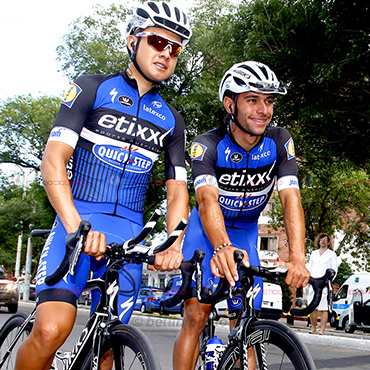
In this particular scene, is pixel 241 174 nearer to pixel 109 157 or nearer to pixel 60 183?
pixel 109 157

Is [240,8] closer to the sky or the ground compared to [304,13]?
closer to the sky

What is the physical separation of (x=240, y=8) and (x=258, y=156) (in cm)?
1278

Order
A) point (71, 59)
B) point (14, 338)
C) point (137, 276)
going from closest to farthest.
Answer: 1. point (137, 276)
2. point (14, 338)
3. point (71, 59)

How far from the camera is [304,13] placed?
13.5 metres

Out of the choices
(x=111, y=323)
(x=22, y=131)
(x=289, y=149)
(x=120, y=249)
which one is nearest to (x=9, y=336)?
(x=111, y=323)

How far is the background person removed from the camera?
3.51 metres

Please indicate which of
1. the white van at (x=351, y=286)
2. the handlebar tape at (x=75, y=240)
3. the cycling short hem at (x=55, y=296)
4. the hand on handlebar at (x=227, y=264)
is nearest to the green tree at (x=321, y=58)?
the white van at (x=351, y=286)

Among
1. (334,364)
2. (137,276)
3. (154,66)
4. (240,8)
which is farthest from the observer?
(240,8)

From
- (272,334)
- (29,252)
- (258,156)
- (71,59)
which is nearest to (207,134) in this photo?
(258,156)

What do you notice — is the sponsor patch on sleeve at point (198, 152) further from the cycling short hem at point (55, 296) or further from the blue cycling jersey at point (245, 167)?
the cycling short hem at point (55, 296)

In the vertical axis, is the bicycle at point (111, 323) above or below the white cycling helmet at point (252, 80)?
below

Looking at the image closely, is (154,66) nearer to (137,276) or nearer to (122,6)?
(137,276)

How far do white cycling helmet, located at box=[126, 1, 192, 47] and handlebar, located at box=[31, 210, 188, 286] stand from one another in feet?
4.76

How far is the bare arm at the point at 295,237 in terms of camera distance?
289 centimetres
